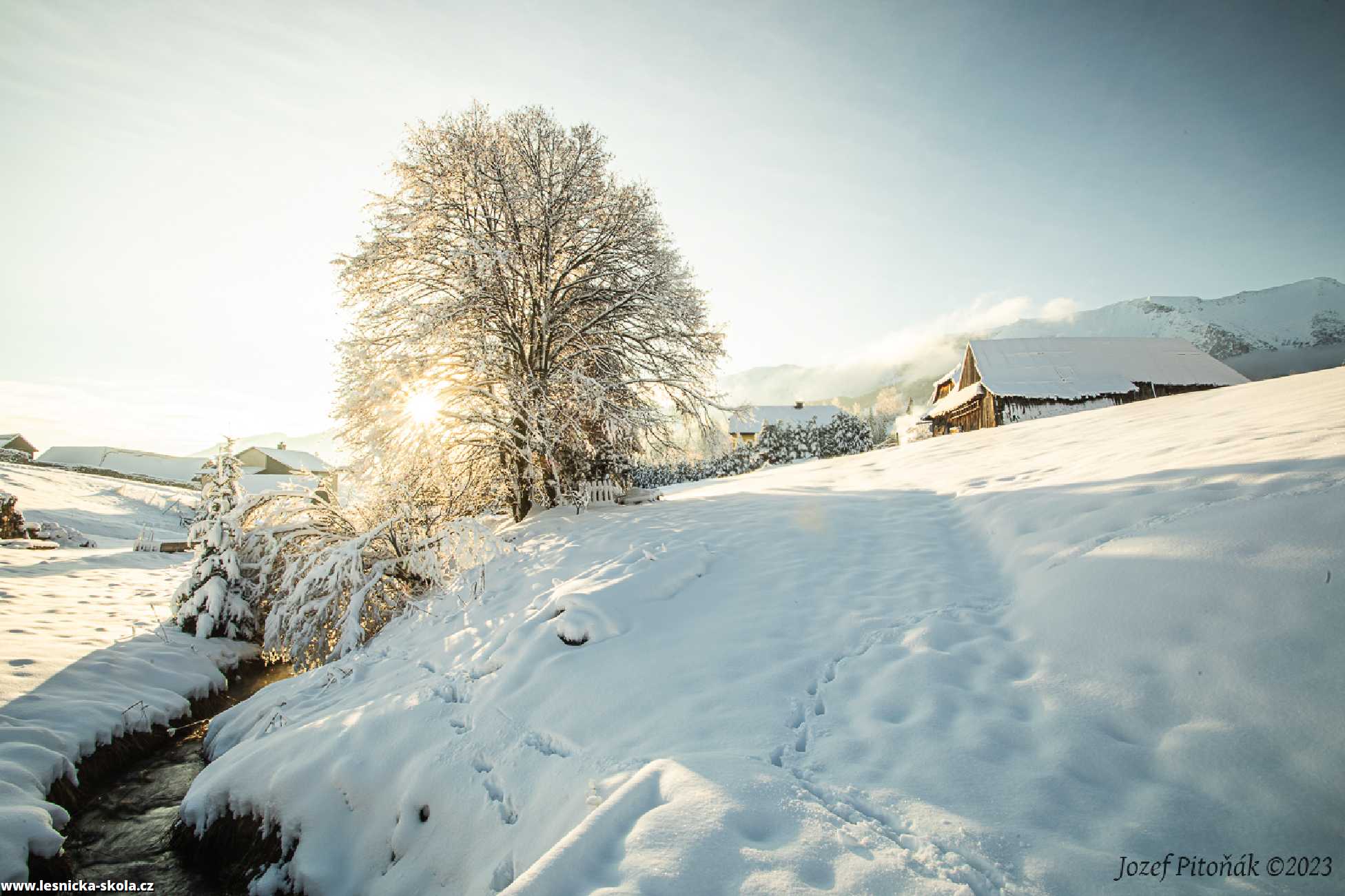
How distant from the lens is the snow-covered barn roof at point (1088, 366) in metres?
21.8

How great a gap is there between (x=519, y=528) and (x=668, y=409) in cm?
396

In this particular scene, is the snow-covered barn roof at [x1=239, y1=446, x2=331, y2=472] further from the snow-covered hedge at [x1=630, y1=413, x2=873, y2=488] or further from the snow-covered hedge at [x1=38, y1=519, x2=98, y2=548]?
the snow-covered hedge at [x1=630, y1=413, x2=873, y2=488]

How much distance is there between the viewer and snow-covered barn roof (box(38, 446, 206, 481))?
168 feet

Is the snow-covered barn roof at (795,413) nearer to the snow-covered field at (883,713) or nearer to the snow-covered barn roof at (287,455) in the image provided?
the snow-covered field at (883,713)

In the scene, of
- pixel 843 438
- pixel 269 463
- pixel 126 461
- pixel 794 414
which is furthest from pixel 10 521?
pixel 794 414

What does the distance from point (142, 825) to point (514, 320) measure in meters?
8.54

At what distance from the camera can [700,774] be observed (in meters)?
2.46

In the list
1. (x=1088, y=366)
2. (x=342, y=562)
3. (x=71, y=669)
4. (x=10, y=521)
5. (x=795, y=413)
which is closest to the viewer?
(x=71, y=669)

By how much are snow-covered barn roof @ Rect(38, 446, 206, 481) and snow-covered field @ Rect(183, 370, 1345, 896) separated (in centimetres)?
6412

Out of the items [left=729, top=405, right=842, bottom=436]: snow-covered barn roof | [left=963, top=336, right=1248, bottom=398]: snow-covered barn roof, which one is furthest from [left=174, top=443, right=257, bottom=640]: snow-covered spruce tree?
[left=729, top=405, right=842, bottom=436]: snow-covered barn roof

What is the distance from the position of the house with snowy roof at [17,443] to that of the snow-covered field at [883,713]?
76102 millimetres

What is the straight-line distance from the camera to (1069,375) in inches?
884

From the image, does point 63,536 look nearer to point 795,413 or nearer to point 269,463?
point 269,463

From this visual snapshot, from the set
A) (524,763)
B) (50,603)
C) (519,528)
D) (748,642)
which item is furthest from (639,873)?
(50,603)
